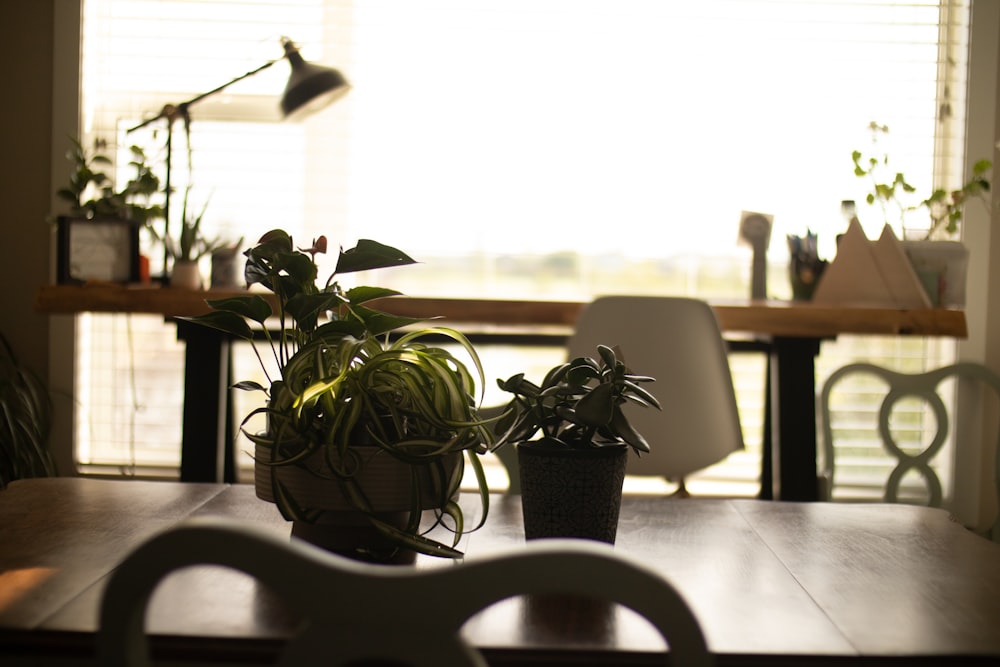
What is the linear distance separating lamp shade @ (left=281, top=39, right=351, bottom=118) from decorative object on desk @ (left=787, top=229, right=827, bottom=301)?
1389mm

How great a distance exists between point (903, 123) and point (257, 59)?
2.17m

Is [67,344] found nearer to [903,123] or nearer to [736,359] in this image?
[736,359]

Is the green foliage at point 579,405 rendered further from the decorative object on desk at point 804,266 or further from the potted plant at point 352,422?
the decorative object on desk at point 804,266

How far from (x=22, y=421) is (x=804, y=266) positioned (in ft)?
7.75

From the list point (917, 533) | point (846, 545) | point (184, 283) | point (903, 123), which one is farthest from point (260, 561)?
point (903, 123)

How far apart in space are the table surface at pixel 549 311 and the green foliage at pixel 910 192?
0.33 meters

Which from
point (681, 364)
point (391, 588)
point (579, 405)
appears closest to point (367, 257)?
point (579, 405)

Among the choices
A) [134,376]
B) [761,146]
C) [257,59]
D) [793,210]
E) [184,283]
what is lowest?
[134,376]

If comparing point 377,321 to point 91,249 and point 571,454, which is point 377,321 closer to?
point 571,454

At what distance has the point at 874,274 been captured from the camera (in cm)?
262

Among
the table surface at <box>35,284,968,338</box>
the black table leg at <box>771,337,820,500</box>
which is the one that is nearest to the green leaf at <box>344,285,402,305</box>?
the table surface at <box>35,284,968,338</box>

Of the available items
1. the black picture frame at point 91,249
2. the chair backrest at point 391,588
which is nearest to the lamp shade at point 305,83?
the black picture frame at point 91,249

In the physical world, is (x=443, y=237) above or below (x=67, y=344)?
above

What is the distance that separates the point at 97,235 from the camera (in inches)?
107
